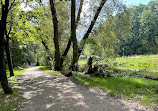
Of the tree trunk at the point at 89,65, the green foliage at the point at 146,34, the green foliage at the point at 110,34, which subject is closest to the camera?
the green foliage at the point at 110,34

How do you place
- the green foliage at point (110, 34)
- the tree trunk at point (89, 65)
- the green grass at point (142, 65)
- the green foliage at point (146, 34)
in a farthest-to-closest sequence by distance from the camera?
the green foliage at point (146, 34)
the green grass at point (142, 65)
the tree trunk at point (89, 65)
the green foliage at point (110, 34)

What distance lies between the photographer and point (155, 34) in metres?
46.4

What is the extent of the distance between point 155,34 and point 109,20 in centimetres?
4685

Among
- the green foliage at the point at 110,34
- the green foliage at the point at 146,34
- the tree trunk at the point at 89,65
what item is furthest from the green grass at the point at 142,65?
the green foliage at the point at 146,34

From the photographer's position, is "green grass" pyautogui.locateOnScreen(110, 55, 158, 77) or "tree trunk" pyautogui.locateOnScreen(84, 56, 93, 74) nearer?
"tree trunk" pyautogui.locateOnScreen(84, 56, 93, 74)

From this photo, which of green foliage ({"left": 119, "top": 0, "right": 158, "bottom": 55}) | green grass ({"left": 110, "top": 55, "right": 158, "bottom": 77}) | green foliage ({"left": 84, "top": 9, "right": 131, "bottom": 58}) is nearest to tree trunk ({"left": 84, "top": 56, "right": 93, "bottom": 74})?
green foliage ({"left": 84, "top": 9, "right": 131, "bottom": 58})

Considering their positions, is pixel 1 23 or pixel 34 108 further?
pixel 1 23

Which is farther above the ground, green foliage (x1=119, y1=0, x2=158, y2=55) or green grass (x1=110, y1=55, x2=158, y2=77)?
green foliage (x1=119, y1=0, x2=158, y2=55)

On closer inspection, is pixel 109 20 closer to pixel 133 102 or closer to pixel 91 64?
pixel 91 64

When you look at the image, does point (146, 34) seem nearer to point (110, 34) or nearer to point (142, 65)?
point (142, 65)

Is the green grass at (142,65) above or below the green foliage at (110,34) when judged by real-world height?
below

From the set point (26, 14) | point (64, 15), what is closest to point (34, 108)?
point (26, 14)

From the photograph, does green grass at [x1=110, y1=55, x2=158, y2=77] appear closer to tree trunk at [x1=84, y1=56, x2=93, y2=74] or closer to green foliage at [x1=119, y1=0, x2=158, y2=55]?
tree trunk at [x1=84, y1=56, x2=93, y2=74]

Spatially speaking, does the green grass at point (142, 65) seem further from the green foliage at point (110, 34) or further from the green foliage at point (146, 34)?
the green foliage at point (146, 34)
